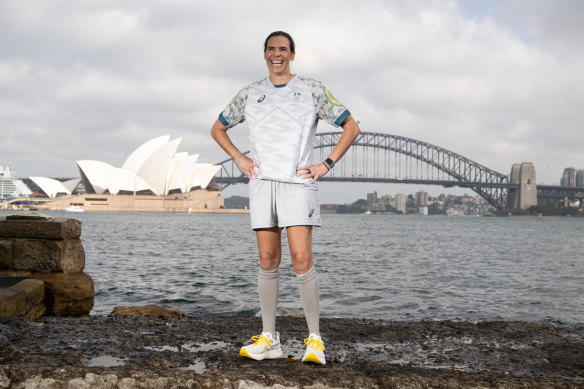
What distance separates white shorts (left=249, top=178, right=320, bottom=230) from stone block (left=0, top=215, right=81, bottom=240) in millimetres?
2238

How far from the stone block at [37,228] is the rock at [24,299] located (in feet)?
1.33

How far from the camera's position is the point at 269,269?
87.4 inches

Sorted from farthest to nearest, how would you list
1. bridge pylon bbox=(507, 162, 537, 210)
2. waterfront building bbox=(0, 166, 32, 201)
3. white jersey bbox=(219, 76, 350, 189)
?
waterfront building bbox=(0, 166, 32, 201), bridge pylon bbox=(507, 162, 537, 210), white jersey bbox=(219, 76, 350, 189)

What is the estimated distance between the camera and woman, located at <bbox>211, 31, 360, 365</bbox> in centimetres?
206

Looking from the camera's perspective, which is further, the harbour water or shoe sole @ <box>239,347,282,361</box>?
the harbour water

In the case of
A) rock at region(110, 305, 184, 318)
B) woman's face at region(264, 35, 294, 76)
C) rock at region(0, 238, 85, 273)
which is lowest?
rock at region(110, 305, 184, 318)

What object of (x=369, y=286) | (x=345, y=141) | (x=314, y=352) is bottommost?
(x=369, y=286)

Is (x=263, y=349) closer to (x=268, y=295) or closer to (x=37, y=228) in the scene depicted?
(x=268, y=295)

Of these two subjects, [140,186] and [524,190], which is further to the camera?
[524,190]

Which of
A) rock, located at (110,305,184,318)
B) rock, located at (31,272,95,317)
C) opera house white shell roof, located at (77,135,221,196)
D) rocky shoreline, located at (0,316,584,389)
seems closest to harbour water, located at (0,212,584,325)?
rock, located at (110,305,184,318)

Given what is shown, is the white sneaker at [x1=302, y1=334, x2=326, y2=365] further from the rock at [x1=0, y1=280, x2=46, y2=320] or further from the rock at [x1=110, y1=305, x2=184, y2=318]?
the rock at [x1=110, y1=305, x2=184, y2=318]

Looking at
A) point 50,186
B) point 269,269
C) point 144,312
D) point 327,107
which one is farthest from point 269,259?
point 50,186

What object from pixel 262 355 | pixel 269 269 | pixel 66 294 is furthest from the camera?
pixel 66 294

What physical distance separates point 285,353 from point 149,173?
60.2 meters
